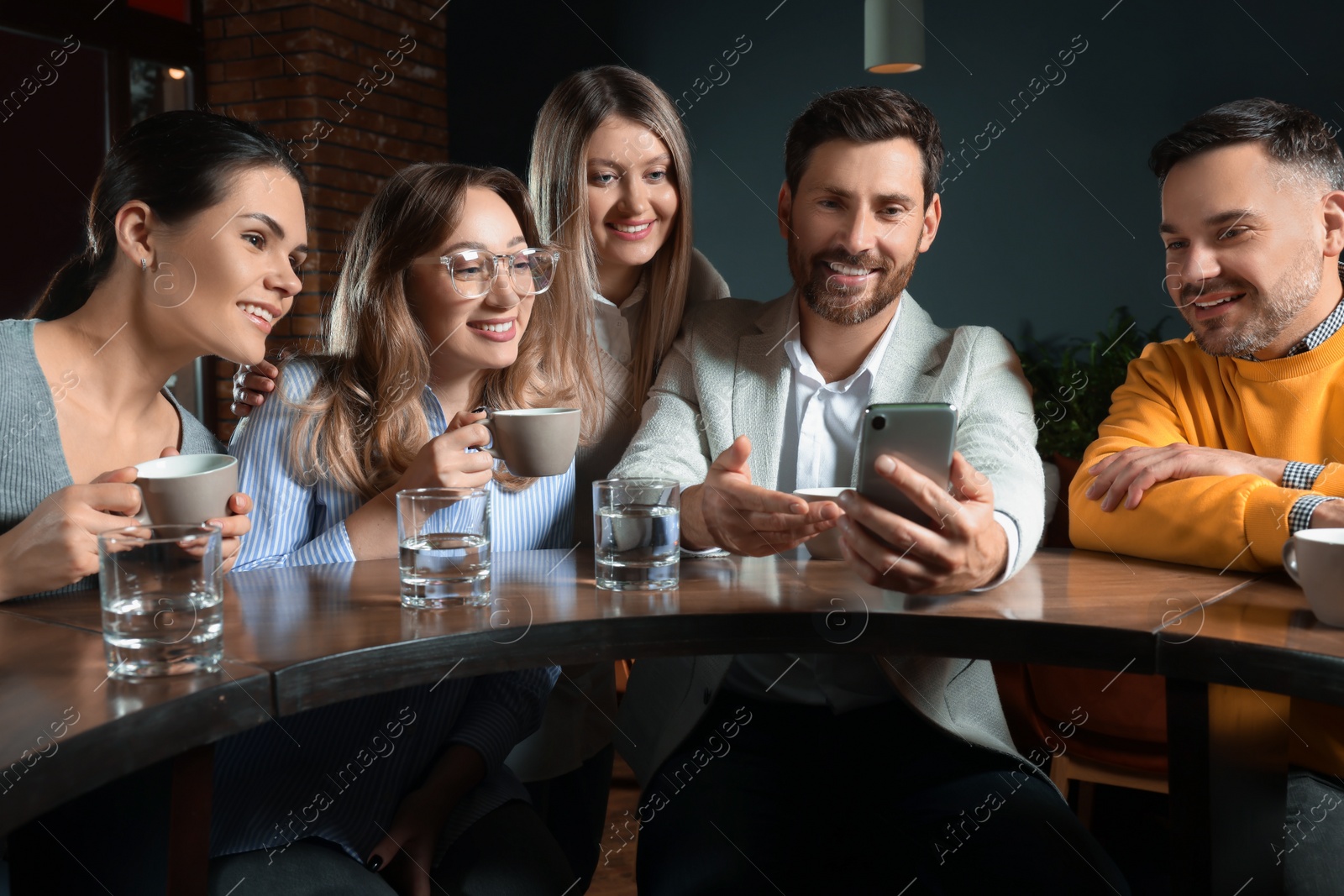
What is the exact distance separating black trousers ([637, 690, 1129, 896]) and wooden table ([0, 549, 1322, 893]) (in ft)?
0.84

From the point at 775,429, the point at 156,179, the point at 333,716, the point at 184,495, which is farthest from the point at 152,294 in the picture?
the point at 775,429

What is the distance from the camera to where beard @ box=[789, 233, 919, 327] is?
1.83 metres

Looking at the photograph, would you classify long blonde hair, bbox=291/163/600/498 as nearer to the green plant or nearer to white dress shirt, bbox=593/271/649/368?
white dress shirt, bbox=593/271/649/368

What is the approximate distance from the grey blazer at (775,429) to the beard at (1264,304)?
0.30m

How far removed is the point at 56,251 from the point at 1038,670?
4.43m

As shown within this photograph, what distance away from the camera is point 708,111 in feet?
16.9

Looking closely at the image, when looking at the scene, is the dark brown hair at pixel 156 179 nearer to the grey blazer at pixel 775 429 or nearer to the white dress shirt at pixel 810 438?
the grey blazer at pixel 775 429

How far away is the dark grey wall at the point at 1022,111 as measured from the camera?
13.4ft

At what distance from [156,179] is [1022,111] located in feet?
11.9

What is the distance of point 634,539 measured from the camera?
4.46ft

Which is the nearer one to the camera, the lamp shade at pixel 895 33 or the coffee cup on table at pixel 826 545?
the coffee cup on table at pixel 826 545

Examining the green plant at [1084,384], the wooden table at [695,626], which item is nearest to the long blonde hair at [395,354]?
the wooden table at [695,626]

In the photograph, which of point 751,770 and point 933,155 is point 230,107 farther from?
point 751,770

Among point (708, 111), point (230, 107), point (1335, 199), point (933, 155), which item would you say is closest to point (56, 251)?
point (230, 107)
